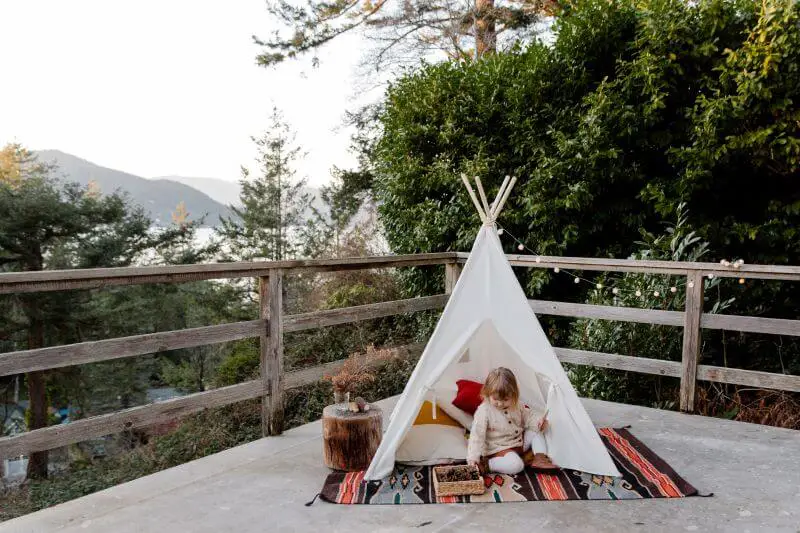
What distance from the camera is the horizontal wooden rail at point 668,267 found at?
3.82m

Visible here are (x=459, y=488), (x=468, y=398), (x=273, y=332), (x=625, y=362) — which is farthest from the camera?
(x=625, y=362)

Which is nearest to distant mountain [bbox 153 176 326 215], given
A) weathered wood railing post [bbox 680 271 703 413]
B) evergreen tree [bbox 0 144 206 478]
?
evergreen tree [bbox 0 144 206 478]

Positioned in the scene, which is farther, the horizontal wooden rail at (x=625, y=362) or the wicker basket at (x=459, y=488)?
the horizontal wooden rail at (x=625, y=362)

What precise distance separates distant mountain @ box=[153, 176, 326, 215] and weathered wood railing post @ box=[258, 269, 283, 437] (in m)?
7.30

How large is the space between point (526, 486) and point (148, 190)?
37.6 feet

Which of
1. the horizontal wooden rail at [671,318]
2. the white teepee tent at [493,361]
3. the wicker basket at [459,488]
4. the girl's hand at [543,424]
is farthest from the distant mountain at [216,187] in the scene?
the wicker basket at [459,488]

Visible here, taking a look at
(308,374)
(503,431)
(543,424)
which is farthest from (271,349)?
(543,424)

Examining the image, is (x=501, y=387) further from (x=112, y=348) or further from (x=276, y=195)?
(x=276, y=195)

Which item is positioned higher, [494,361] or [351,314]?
[351,314]

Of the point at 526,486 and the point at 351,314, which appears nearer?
the point at 526,486

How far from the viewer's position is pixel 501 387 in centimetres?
303

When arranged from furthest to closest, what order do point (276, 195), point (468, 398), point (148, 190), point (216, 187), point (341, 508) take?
point (148, 190) < point (216, 187) < point (276, 195) < point (468, 398) < point (341, 508)

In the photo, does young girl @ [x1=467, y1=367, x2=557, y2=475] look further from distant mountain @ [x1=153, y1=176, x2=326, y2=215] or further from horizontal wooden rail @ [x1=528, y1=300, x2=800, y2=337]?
distant mountain @ [x1=153, y1=176, x2=326, y2=215]

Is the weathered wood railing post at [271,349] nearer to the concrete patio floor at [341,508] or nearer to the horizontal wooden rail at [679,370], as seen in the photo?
the concrete patio floor at [341,508]
